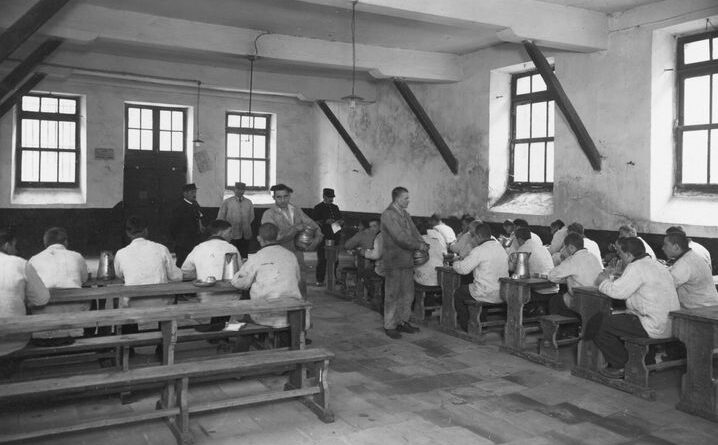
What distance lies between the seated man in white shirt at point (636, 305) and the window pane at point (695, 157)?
10.7ft

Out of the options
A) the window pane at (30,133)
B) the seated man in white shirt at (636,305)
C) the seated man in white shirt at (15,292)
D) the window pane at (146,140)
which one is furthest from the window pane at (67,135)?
the seated man in white shirt at (636,305)

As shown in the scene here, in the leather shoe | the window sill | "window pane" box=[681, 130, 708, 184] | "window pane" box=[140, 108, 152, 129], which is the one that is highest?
"window pane" box=[140, 108, 152, 129]

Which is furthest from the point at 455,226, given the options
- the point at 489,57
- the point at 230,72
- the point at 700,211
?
the point at 230,72

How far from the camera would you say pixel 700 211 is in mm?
7520

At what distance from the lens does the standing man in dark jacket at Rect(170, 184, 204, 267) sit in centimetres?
905

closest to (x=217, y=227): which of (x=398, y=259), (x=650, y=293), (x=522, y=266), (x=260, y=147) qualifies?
(x=398, y=259)

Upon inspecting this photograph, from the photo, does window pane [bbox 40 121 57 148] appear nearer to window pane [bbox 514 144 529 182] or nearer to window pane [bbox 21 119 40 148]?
window pane [bbox 21 119 40 148]

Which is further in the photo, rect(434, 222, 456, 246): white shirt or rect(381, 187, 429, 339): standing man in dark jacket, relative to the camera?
rect(434, 222, 456, 246): white shirt

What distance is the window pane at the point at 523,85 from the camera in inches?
395

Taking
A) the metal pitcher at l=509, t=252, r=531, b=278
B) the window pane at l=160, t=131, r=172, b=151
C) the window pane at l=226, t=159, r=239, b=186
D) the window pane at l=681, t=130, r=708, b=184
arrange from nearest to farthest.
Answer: the metal pitcher at l=509, t=252, r=531, b=278
the window pane at l=681, t=130, r=708, b=184
the window pane at l=160, t=131, r=172, b=151
the window pane at l=226, t=159, r=239, b=186

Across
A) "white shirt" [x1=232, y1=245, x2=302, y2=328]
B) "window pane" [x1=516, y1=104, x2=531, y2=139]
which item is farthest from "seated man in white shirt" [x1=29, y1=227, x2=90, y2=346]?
"window pane" [x1=516, y1=104, x2=531, y2=139]

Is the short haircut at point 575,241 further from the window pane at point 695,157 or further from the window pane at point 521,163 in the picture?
the window pane at point 521,163

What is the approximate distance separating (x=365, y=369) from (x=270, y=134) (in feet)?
33.7

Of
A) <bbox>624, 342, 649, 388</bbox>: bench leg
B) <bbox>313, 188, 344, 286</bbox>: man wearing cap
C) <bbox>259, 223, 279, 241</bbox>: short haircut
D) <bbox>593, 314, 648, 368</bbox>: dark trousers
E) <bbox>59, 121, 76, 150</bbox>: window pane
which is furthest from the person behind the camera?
<bbox>59, 121, 76, 150</bbox>: window pane
